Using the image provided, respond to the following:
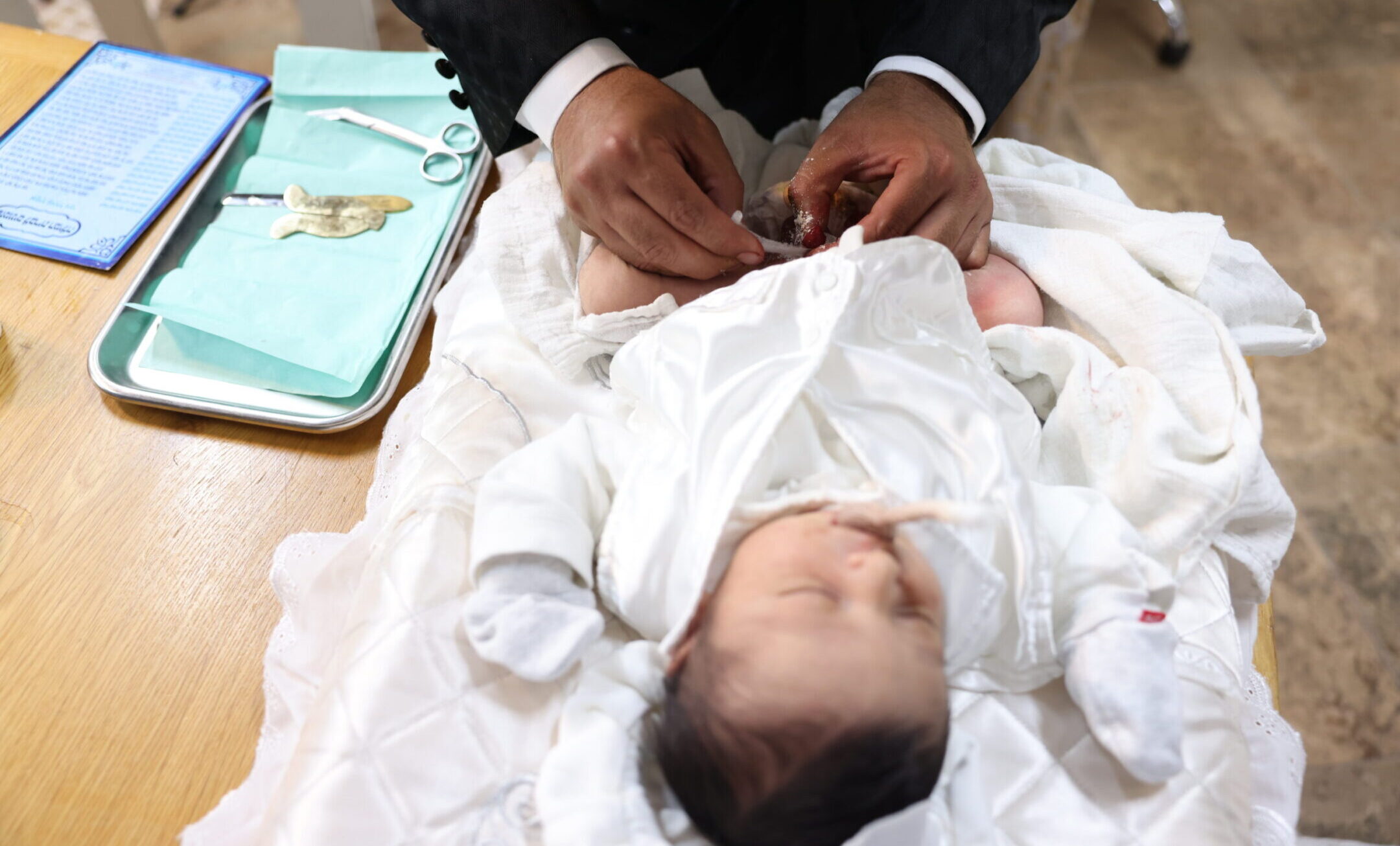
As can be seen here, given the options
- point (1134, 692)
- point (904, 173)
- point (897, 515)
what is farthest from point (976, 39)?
point (1134, 692)

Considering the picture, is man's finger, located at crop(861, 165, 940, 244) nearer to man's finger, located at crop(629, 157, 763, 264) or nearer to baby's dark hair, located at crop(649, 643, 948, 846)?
man's finger, located at crop(629, 157, 763, 264)

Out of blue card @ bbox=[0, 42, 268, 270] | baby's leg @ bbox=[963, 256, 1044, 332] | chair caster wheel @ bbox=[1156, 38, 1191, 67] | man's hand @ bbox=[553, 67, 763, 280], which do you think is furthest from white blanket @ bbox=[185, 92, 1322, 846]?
chair caster wheel @ bbox=[1156, 38, 1191, 67]

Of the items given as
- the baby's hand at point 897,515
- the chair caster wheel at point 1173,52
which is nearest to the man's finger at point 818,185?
the baby's hand at point 897,515

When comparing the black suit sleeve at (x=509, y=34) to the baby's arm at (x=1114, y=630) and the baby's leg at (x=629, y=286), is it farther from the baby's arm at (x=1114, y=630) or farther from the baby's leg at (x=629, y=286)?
the baby's arm at (x=1114, y=630)

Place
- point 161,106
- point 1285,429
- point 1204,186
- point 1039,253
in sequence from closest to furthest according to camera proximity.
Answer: point 1039,253 → point 161,106 → point 1285,429 → point 1204,186

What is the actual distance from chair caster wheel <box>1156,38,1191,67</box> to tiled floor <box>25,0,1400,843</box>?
0.02 meters

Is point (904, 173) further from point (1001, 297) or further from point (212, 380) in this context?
point (212, 380)

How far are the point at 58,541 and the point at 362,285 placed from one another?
1.16 ft

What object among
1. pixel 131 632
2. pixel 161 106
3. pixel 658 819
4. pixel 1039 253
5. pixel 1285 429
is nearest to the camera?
pixel 658 819

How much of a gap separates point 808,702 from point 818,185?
455 millimetres

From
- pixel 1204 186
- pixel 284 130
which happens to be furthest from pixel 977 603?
pixel 1204 186

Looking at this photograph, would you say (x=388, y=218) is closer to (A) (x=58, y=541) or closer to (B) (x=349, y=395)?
(B) (x=349, y=395)

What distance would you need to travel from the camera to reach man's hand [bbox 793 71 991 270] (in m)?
0.76

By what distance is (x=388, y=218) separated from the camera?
39.6 inches
